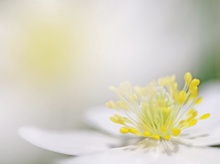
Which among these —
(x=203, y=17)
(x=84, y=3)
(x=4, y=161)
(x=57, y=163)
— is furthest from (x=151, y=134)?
(x=84, y=3)

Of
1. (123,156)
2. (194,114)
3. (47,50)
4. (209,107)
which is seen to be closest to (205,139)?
(194,114)

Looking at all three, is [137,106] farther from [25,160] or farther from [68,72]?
[68,72]

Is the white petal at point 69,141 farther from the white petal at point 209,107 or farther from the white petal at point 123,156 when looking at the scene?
the white petal at point 209,107

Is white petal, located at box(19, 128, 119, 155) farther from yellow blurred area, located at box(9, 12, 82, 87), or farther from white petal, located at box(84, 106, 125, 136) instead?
yellow blurred area, located at box(9, 12, 82, 87)

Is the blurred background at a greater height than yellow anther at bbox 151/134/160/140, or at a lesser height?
greater

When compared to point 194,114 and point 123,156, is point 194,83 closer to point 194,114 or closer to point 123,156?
point 194,114

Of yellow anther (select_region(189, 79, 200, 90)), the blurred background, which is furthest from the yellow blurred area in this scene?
yellow anther (select_region(189, 79, 200, 90))
